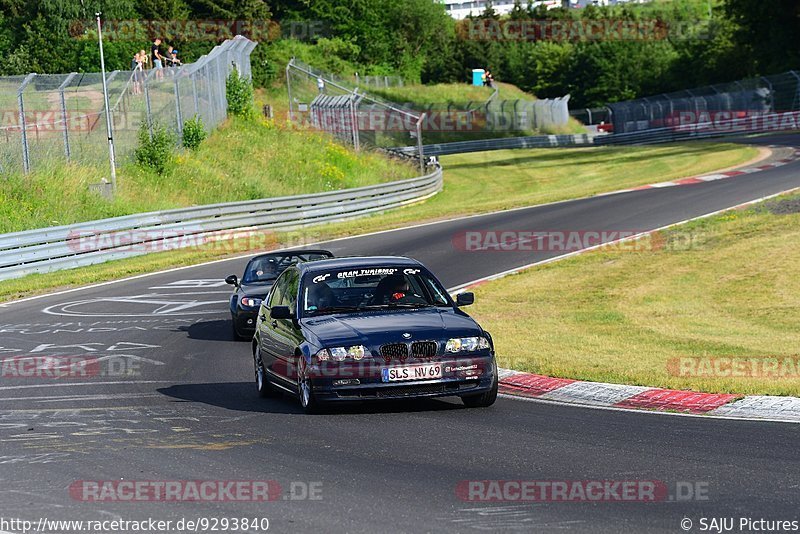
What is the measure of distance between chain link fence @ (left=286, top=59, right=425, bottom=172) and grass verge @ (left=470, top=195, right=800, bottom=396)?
62.2 ft

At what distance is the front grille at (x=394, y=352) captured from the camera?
10.5 metres

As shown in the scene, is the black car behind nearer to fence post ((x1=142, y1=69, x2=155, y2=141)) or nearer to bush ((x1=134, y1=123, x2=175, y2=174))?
fence post ((x1=142, y1=69, x2=155, y2=141))

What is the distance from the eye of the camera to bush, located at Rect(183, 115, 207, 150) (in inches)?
1614

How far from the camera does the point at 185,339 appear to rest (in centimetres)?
1753

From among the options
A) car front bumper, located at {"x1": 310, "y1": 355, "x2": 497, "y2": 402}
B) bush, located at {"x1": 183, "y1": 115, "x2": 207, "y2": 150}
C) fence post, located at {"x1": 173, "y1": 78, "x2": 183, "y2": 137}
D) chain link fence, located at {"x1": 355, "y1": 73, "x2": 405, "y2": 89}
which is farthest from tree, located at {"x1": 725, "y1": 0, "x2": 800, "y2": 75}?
car front bumper, located at {"x1": 310, "y1": 355, "x2": 497, "y2": 402}

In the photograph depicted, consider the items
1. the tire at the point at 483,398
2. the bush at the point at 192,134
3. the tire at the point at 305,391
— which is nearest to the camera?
the tire at the point at 305,391

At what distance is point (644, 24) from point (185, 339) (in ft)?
364

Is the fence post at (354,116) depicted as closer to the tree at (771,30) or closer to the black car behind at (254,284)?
the black car behind at (254,284)

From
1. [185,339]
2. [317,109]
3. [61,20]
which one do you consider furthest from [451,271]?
[61,20]

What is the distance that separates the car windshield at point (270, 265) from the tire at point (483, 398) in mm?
7391

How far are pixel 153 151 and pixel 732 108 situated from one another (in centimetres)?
3872

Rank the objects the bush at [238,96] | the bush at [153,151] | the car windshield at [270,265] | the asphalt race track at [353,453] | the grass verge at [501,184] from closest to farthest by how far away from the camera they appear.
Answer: the asphalt race track at [353,453]
the car windshield at [270,265]
the grass verge at [501,184]
the bush at [153,151]
the bush at [238,96]

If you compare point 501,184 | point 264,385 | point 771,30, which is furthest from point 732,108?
point 264,385

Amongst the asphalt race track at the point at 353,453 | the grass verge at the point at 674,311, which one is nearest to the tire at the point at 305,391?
the asphalt race track at the point at 353,453
